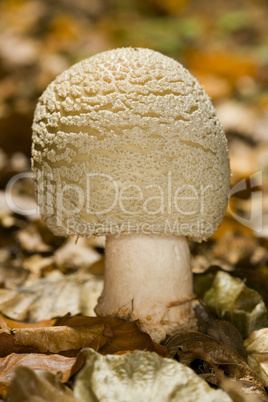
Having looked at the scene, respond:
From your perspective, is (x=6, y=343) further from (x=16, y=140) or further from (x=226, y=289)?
(x=16, y=140)

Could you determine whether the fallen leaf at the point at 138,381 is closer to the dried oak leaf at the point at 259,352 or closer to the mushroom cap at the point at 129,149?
the dried oak leaf at the point at 259,352

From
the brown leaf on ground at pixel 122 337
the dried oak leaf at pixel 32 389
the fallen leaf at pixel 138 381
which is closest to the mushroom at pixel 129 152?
the brown leaf on ground at pixel 122 337

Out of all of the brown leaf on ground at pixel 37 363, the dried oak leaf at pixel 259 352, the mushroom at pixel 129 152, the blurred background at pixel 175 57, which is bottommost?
the dried oak leaf at pixel 259 352

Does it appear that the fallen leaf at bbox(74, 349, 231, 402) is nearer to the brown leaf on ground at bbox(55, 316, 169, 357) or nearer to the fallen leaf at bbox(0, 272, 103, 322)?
the brown leaf on ground at bbox(55, 316, 169, 357)

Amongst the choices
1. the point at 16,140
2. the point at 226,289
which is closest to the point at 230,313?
the point at 226,289

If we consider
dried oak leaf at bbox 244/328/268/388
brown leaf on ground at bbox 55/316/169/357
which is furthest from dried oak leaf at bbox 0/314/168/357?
dried oak leaf at bbox 244/328/268/388

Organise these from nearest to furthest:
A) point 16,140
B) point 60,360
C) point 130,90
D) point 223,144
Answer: point 60,360
point 130,90
point 223,144
point 16,140
